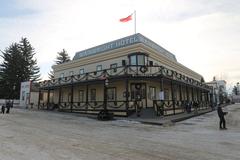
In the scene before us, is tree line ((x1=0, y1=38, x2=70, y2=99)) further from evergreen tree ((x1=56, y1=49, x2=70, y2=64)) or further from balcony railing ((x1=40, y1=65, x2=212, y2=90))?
balcony railing ((x1=40, y1=65, x2=212, y2=90))

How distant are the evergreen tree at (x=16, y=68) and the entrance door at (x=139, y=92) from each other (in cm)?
3753

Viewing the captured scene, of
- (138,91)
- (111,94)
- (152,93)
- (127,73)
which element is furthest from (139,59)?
(111,94)

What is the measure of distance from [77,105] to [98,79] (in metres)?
6.11

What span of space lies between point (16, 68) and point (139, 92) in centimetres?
4266

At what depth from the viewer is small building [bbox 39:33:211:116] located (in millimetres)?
21969

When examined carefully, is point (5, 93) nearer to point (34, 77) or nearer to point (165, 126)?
point (34, 77)

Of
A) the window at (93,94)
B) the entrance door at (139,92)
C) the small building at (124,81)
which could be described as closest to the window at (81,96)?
the small building at (124,81)

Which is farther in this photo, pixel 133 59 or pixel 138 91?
pixel 133 59

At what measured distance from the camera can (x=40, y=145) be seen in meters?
9.09

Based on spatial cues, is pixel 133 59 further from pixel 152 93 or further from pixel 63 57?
pixel 63 57

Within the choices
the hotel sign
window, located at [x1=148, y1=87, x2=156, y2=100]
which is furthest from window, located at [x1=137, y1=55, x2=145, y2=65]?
window, located at [x1=148, y1=87, x2=156, y2=100]

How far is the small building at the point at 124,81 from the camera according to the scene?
2197cm

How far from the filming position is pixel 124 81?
23.8 meters

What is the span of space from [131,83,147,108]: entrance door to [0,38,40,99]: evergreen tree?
3753 cm
